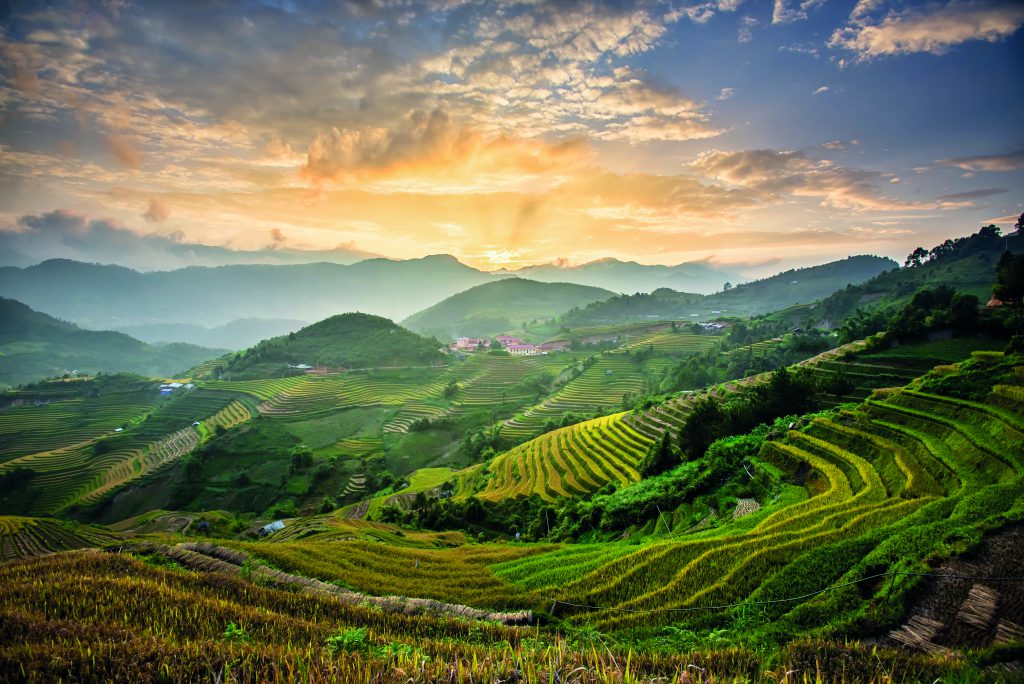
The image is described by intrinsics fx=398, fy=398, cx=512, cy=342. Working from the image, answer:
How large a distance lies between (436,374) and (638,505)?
6947 centimetres

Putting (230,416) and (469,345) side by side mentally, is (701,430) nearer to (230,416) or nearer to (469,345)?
(230,416)

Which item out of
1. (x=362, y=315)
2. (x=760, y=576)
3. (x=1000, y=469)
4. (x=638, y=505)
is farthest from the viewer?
(x=362, y=315)

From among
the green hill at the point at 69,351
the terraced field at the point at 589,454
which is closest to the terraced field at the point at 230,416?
the terraced field at the point at 589,454

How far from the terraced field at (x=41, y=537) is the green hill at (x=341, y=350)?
56706mm

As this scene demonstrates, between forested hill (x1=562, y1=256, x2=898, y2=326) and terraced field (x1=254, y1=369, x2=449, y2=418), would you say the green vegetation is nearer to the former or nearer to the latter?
terraced field (x1=254, y1=369, x2=449, y2=418)

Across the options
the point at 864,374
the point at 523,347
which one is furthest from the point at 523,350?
the point at 864,374

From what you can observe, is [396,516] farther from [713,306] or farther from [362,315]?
[713,306]

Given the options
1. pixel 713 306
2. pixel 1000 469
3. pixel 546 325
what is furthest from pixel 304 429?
pixel 713 306

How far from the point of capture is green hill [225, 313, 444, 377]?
85812mm

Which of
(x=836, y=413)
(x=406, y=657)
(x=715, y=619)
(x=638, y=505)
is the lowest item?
(x=638, y=505)

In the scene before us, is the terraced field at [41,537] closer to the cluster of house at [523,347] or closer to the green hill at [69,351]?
the cluster of house at [523,347]

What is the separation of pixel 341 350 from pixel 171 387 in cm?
3142

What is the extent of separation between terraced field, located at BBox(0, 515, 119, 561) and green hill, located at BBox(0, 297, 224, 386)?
134 metres

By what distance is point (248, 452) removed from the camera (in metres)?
46.8
